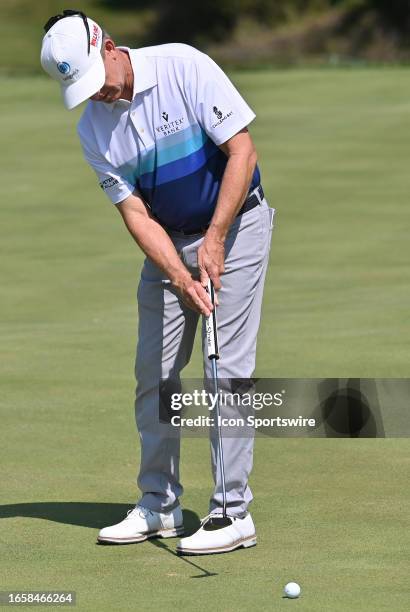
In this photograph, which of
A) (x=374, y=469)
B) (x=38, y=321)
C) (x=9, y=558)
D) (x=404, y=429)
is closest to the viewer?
(x=9, y=558)

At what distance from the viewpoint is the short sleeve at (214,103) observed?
588 centimetres

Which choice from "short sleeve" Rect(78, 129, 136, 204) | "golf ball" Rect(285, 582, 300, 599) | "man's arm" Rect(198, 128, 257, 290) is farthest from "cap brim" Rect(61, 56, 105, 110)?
"golf ball" Rect(285, 582, 300, 599)

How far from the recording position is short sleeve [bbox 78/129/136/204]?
6.13m

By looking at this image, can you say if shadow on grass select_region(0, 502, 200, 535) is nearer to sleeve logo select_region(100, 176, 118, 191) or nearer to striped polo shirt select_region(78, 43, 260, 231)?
striped polo shirt select_region(78, 43, 260, 231)

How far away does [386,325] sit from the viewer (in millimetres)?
10750

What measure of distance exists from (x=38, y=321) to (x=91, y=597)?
6.47 metres

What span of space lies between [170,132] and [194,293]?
63 centimetres

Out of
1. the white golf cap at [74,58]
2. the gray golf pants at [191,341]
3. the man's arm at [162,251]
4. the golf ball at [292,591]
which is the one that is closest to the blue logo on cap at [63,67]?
the white golf cap at [74,58]

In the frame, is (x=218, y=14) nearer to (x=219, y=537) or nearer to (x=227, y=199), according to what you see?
(x=227, y=199)

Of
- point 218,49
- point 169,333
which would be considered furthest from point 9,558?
point 218,49

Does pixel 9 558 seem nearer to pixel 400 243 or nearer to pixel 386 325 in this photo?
pixel 386 325

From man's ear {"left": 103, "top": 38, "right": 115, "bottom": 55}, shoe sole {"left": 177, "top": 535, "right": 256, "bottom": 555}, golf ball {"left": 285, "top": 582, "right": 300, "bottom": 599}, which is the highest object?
man's ear {"left": 103, "top": 38, "right": 115, "bottom": 55}

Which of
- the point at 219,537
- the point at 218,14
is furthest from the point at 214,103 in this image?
the point at 218,14

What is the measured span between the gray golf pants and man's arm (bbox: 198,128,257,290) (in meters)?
0.14
